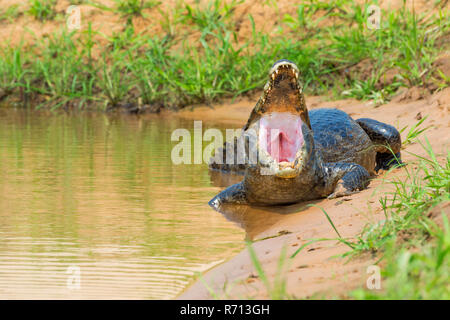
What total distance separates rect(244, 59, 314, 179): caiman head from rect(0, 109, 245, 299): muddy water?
1.68 ft

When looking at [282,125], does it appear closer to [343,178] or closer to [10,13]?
[343,178]

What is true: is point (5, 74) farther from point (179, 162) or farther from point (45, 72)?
point (179, 162)

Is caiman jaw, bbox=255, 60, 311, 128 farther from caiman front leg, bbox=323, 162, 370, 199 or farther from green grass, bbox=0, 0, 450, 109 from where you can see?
green grass, bbox=0, 0, 450, 109

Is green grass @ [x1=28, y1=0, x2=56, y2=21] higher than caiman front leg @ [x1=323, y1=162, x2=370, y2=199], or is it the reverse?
green grass @ [x1=28, y1=0, x2=56, y2=21]

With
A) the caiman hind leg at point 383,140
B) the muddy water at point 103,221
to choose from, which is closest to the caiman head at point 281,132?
the muddy water at point 103,221

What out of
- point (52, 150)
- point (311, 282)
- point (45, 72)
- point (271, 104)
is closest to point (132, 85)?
point (45, 72)

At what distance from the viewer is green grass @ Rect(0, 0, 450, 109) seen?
9523 mm

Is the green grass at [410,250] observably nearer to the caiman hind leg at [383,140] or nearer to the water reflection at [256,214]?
the water reflection at [256,214]

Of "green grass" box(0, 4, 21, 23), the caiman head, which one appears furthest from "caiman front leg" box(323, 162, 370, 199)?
"green grass" box(0, 4, 21, 23)

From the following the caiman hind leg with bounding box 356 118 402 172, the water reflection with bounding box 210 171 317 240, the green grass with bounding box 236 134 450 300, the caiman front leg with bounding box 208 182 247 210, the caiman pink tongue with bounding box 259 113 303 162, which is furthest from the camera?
the caiman hind leg with bounding box 356 118 402 172

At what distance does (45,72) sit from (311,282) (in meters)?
9.26

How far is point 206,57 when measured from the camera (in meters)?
10.7

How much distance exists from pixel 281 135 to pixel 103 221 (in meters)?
1.32
